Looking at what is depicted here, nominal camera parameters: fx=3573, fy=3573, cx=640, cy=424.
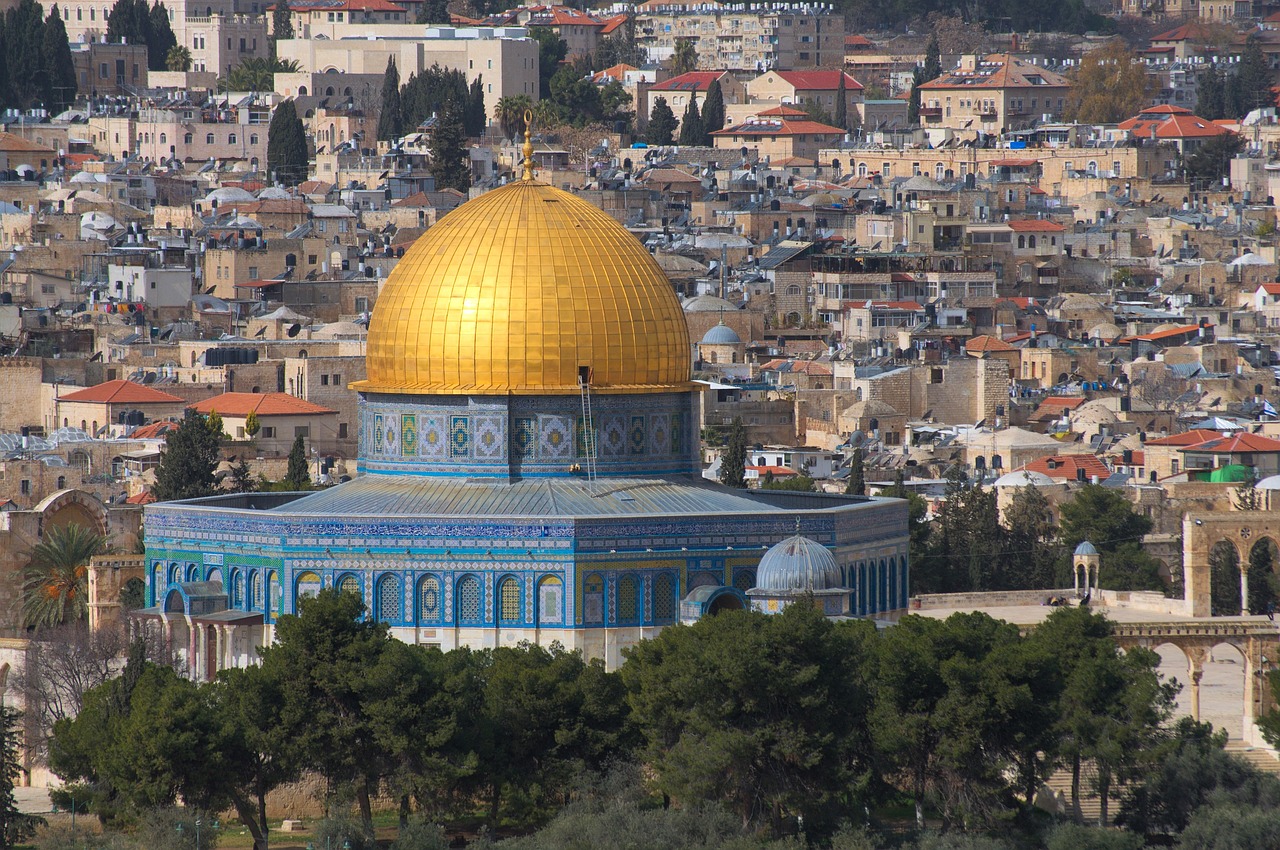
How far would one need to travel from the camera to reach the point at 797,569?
34625 mm

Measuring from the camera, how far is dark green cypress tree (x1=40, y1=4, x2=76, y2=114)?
10744 centimetres

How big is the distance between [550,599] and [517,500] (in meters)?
1.40

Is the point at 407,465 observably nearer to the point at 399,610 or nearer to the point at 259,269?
the point at 399,610

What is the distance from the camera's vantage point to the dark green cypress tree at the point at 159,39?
4668 inches

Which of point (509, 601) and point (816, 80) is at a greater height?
point (816, 80)

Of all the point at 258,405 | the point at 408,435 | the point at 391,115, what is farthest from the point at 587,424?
the point at 391,115

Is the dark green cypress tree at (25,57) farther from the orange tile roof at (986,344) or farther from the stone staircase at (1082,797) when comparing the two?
the stone staircase at (1082,797)

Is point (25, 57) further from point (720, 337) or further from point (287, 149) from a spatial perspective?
point (720, 337)

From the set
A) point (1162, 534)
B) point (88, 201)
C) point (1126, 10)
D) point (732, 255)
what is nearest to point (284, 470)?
point (1162, 534)

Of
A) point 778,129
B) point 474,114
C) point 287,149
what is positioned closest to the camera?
point 287,149

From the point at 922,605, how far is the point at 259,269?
35.8 meters

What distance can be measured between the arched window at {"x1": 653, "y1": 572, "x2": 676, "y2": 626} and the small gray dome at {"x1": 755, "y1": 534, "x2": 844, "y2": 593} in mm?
924

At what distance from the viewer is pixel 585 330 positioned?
120 ft

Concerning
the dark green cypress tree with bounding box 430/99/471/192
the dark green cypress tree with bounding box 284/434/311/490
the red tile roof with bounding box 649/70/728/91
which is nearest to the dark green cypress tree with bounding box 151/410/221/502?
the dark green cypress tree with bounding box 284/434/311/490
